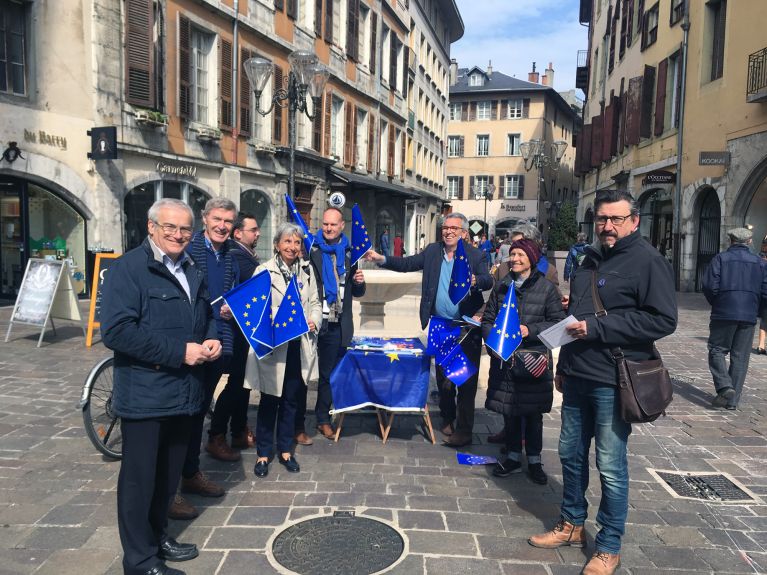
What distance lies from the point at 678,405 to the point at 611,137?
21.6 metres

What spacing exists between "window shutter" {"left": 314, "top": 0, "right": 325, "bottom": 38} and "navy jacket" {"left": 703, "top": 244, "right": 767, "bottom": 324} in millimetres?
17094

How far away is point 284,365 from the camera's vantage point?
4352 mm

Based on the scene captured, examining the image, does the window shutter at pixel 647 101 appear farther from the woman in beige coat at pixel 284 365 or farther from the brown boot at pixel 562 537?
the brown boot at pixel 562 537

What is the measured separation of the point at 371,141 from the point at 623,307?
78.9 ft

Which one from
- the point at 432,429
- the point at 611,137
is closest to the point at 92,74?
the point at 432,429

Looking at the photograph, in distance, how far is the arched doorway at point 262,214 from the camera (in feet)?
59.8

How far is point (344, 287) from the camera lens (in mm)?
5145

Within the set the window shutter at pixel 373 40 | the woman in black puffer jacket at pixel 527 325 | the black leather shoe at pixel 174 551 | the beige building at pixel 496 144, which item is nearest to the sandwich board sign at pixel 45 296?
the black leather shoe at pixel 174 551

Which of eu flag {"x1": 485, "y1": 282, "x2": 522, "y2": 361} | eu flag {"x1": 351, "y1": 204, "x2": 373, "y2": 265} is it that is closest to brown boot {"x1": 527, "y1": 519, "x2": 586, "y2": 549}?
eu flag {"x1": 485, "y1": 282, "x2": 522, "y2": 361}

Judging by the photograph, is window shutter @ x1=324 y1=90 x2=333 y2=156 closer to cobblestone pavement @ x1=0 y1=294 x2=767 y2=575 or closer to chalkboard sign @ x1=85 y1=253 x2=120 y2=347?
chalkboard sign @ x1=85 y1=253 x2=120 y2=347

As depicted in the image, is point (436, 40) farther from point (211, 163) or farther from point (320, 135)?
point (211, 163)

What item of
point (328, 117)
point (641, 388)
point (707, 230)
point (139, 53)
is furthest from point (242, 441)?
point (328, 117)

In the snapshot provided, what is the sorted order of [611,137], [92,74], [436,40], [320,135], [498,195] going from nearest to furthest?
[92,74] → [320,135] → [611,137] → [436,40] → [498,195]

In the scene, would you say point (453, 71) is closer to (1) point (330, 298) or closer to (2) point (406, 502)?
(1) point (330, 298)
